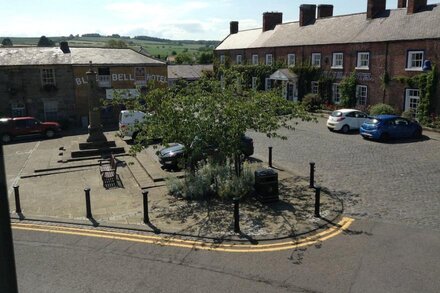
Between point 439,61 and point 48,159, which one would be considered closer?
point 48,159

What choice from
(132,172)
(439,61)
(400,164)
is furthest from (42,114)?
(439,61)

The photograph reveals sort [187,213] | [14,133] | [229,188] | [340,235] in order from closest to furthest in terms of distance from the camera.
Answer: [340,235] → [187,213] → [229,188] → [14,133]

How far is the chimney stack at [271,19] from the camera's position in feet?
156

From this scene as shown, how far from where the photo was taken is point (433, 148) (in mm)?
21359

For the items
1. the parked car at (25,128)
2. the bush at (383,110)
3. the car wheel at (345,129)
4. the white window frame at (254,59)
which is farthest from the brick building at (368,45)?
the parked car at (25,128)

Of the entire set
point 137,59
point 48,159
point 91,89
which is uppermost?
point 137,59

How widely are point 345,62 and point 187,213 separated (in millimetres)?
26344

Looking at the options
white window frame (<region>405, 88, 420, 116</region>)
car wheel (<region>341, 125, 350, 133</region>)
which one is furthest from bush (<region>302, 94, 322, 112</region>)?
car wheel (<region>341, 125, 350, 133</region>)

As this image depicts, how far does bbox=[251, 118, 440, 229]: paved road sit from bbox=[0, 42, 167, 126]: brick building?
48.3 ft

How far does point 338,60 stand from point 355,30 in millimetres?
2808

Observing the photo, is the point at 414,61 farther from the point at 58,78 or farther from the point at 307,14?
the point at 58,78

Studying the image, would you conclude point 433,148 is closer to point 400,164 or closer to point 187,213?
point 400,164

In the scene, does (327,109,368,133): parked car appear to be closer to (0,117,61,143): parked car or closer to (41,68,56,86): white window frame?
(0,117,61,143): parked car

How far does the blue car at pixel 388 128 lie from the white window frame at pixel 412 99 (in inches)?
189
